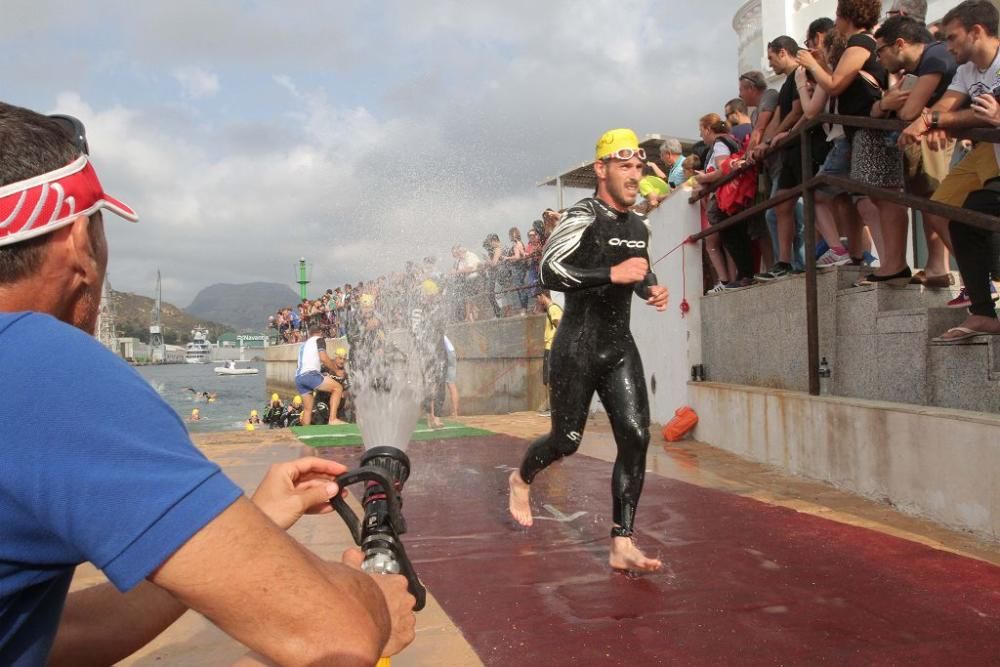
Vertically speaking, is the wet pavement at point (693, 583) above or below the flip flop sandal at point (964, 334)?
below

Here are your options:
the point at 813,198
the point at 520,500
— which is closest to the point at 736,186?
the point at 813,198

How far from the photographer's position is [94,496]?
100 centimetres

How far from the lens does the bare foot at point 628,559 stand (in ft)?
12.7

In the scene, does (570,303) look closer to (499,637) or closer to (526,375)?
(499,637)

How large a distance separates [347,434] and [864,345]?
6474mm

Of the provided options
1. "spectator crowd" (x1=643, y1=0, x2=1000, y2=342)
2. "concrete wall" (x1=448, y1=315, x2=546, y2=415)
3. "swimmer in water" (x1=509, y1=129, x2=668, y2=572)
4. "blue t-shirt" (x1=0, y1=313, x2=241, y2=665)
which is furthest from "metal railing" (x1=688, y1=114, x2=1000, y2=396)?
"concrete wall" (x1=448, y1=315, x2=546, y2=415)

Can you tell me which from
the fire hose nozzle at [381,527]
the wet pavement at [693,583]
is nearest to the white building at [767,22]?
the wet pavement at [693,583]

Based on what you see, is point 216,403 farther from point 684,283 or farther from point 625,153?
point 625,153

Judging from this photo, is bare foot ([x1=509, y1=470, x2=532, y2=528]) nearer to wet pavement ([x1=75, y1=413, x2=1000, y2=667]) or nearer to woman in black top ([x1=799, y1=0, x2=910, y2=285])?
wet pavement ([x1=75, y1=413, x2=1000, y2=667])

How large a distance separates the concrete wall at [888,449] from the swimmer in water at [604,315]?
5.79 ft

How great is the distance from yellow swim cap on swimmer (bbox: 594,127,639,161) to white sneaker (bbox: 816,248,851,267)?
8.95ft

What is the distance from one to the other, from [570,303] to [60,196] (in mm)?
3464

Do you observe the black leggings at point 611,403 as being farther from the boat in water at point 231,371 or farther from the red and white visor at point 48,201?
the boat in water at point 231,371

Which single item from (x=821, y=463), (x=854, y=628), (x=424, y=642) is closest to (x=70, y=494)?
(x=424, y=642)
